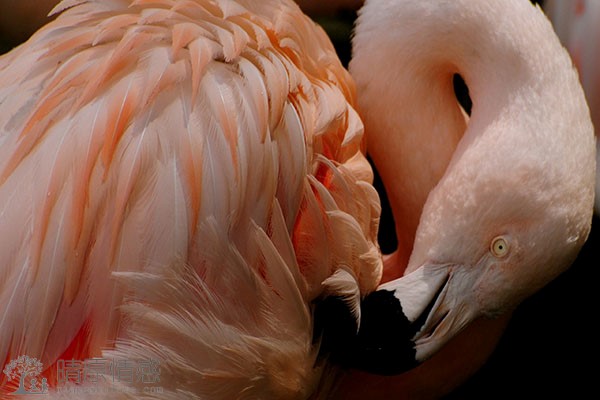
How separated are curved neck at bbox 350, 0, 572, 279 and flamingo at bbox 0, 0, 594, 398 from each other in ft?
0.04

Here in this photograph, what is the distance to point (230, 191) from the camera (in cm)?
165

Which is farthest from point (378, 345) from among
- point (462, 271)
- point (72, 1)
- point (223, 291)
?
point (72, 1)

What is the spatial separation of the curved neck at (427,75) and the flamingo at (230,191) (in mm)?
12

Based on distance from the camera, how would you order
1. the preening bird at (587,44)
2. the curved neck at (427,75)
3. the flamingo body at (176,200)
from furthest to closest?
the preening bird at (587,44)
the curved neck at (427,75)
the flamingo body at (176,200)

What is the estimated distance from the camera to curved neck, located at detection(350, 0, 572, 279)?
1966 millimetres

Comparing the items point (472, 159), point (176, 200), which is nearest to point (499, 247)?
point (472, 159)

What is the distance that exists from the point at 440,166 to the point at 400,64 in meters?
0.29

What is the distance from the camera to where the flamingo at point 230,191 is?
61.6 inches

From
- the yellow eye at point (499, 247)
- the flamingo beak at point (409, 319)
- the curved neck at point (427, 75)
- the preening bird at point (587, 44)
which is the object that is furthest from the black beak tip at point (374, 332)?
the preening bird at point (587, 44)

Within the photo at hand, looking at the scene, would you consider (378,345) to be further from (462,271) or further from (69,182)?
(69,182)

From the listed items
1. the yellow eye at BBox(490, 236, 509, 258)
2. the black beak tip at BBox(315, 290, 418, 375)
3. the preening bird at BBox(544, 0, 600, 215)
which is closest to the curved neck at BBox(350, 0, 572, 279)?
the yellow eye at BBox(490, 236, 509, 258)

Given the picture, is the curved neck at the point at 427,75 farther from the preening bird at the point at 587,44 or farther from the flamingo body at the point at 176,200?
the preening bird at the point at 587,44

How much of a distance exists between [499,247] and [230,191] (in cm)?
62

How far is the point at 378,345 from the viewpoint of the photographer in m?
1.81
